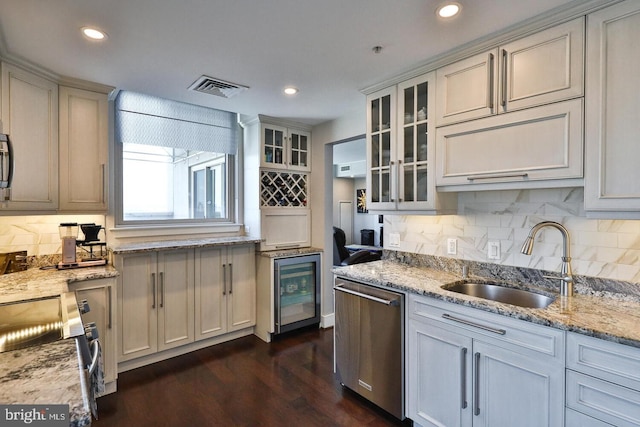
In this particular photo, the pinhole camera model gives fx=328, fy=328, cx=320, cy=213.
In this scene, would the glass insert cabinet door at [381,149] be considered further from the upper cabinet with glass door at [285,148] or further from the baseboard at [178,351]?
the baseboard at [178,351]

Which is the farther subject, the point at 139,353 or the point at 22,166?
the point at 139,353

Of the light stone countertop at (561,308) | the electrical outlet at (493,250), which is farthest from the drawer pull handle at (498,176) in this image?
the light stone countertop at (561,308)

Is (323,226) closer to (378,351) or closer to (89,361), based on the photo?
(378,351)

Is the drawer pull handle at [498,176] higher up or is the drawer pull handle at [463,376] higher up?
the drawer pull handle at [498,176]

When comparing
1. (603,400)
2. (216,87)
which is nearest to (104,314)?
(216,87)

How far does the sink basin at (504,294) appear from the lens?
1.92 metres

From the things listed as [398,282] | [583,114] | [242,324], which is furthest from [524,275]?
[242,324]

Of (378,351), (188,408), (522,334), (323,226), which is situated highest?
(323,226)

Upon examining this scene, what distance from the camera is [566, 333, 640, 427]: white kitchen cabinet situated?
4.10 feet

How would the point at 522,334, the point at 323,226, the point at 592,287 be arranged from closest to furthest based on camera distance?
the point at 522,334 < the point at 592,287 < the point at 323,226

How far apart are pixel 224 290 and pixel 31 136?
6.48 ft

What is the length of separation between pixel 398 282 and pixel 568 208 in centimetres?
106

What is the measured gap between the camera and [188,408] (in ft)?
7.52

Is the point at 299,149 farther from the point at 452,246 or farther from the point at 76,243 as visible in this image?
the point at 76,243
